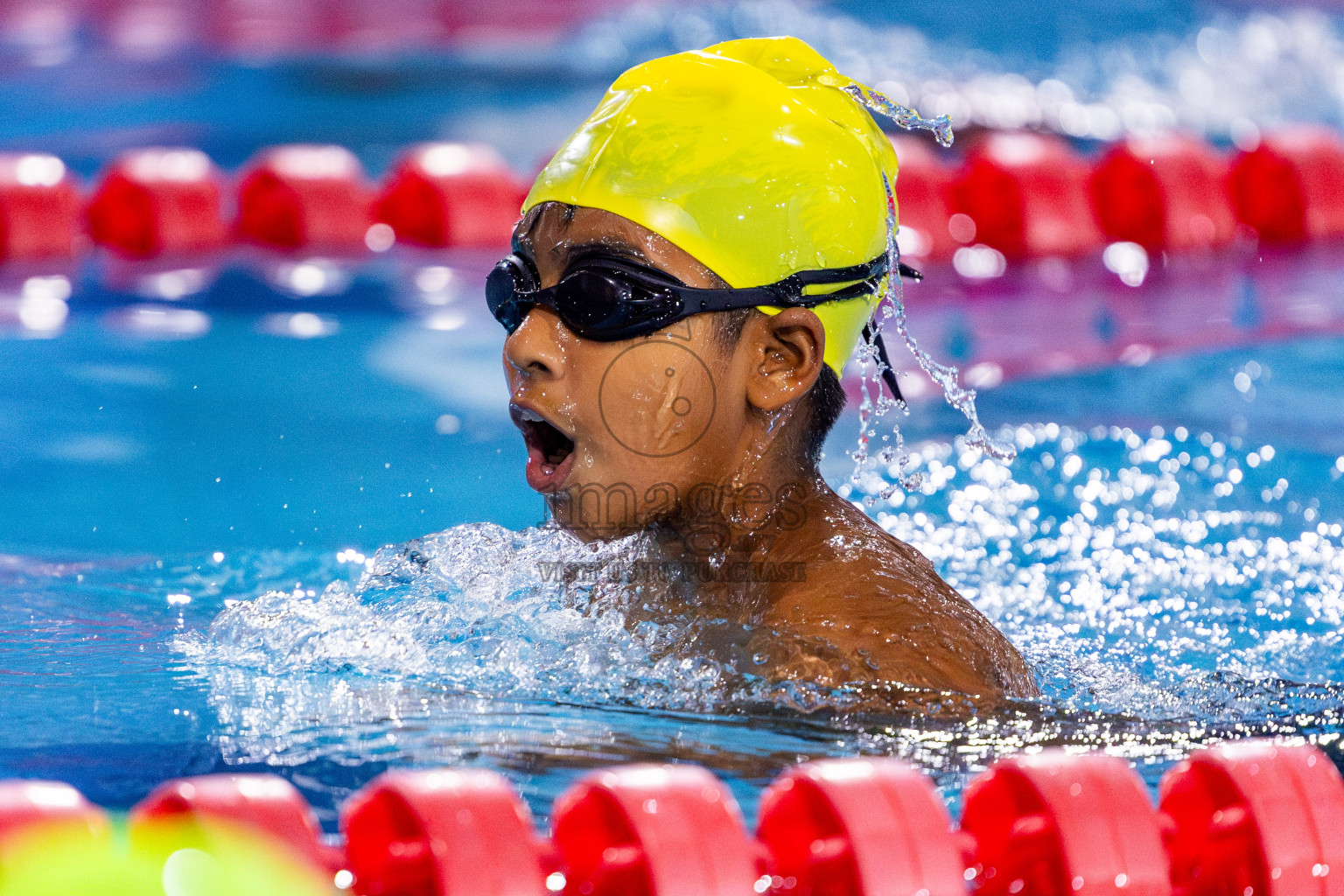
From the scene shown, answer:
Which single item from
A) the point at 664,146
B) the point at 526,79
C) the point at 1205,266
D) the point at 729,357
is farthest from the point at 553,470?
the point at 526,79

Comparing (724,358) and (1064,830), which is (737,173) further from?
(1064,830)

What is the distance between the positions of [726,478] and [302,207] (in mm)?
4506

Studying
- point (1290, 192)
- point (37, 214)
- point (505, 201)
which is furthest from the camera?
point (1290, 192)

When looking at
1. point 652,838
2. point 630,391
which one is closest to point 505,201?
point 630,391

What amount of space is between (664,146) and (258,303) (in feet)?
12.1

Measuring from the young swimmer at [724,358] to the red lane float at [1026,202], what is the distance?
451 centimetres

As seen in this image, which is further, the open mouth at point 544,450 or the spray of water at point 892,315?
the spray of water at point 892,315

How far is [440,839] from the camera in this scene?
1662 mm

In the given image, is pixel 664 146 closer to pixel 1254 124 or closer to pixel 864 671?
pixel 864 671

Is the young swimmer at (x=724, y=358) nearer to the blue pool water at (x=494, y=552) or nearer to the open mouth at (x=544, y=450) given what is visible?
the open mouth at (x=544, y=450)

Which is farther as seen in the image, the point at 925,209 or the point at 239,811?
the point at 925,209

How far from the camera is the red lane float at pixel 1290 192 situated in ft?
23.4

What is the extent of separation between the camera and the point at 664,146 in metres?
2.42

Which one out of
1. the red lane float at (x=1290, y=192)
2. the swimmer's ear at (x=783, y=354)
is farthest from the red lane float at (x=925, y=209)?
the swimmer's ear at (x=783, y=354)
